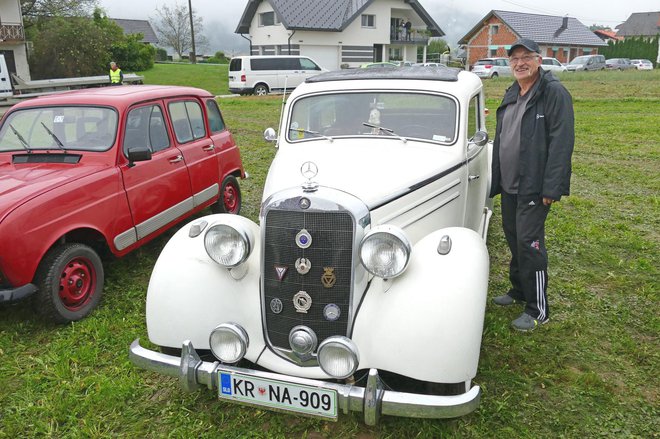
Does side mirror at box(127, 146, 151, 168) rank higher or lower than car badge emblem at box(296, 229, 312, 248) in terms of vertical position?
higher

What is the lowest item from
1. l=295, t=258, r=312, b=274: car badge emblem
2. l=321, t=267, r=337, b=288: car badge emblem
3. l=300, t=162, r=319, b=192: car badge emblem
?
l=321, t=267, r=337, b=288: car badge emblem

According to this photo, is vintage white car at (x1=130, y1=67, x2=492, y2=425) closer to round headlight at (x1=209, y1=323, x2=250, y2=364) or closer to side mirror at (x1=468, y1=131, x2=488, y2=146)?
round headlight at (x1=209, y1=323, x2=250, y2=364)

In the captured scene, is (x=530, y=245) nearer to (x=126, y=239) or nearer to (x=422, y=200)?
(x=422, y=200)

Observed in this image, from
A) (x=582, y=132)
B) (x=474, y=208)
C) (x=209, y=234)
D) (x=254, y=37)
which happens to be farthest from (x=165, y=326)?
(x=254, y=37)

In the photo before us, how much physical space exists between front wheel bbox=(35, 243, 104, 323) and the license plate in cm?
195

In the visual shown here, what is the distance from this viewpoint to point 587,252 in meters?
5.56

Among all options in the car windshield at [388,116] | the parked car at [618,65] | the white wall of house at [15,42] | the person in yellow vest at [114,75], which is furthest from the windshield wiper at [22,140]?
the parked car at [618,65]

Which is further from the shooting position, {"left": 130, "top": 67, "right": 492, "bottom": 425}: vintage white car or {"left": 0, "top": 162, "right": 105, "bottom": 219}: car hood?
{"left": 0, "top": 162, "right": 105, "bottom": 219}: car hood

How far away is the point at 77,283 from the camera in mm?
4219

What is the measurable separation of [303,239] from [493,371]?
1.68m

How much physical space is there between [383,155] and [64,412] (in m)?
2.68

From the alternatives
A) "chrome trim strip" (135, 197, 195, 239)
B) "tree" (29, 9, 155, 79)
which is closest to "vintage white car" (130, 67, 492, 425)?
"chrome trim strip" (135, 197, 195, 239)

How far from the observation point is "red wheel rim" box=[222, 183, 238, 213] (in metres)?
6.79

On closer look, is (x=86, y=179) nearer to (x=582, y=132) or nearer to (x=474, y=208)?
(x=474, y=208)
